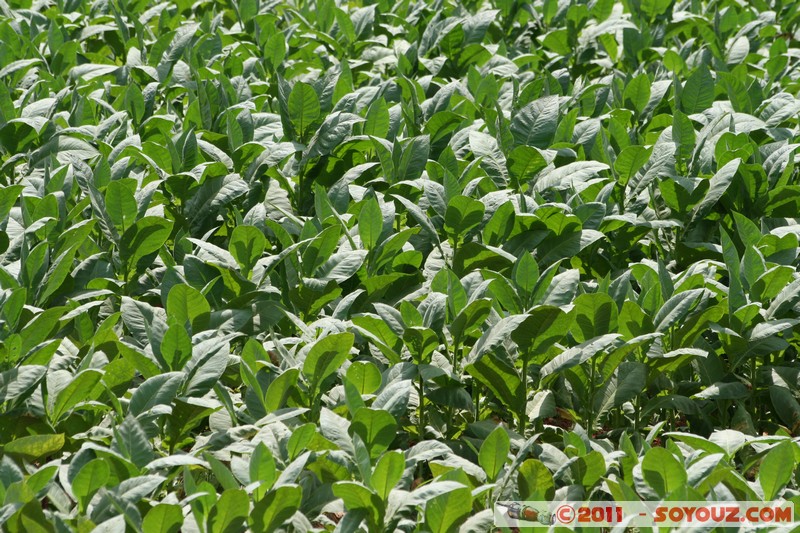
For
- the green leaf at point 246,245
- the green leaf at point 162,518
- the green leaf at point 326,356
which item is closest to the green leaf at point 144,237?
the green leaf at point 246,245

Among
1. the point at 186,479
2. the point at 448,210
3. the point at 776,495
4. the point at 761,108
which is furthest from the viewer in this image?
the point at 761,108

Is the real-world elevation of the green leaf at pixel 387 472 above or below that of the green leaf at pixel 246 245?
below

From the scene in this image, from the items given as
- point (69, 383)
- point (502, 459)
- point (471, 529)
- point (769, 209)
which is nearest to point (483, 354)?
point (502, 459)

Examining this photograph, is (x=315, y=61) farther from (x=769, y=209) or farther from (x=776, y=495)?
(x=776, y=495)

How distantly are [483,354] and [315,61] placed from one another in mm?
2665

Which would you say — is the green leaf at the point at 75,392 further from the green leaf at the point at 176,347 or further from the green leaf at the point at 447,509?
the green leaf at the point at 447,509

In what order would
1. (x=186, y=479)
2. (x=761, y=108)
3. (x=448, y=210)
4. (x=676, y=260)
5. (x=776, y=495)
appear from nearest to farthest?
(x=186, y=479) → (x=776, y=495) → (x=448, y=210) → (x=676, y=260) → (x=761, y=108)

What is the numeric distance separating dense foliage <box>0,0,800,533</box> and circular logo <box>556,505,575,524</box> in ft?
0.24

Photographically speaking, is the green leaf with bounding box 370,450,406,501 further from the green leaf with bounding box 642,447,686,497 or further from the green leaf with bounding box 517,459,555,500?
the green leaf with bounding box 642,447,686,497

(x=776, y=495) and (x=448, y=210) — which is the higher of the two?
(x=448, y=210)

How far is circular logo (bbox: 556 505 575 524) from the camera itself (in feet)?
7.46

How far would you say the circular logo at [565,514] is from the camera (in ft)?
7.46

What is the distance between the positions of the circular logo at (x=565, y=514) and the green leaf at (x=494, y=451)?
0.54ft

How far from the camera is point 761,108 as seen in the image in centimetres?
411
